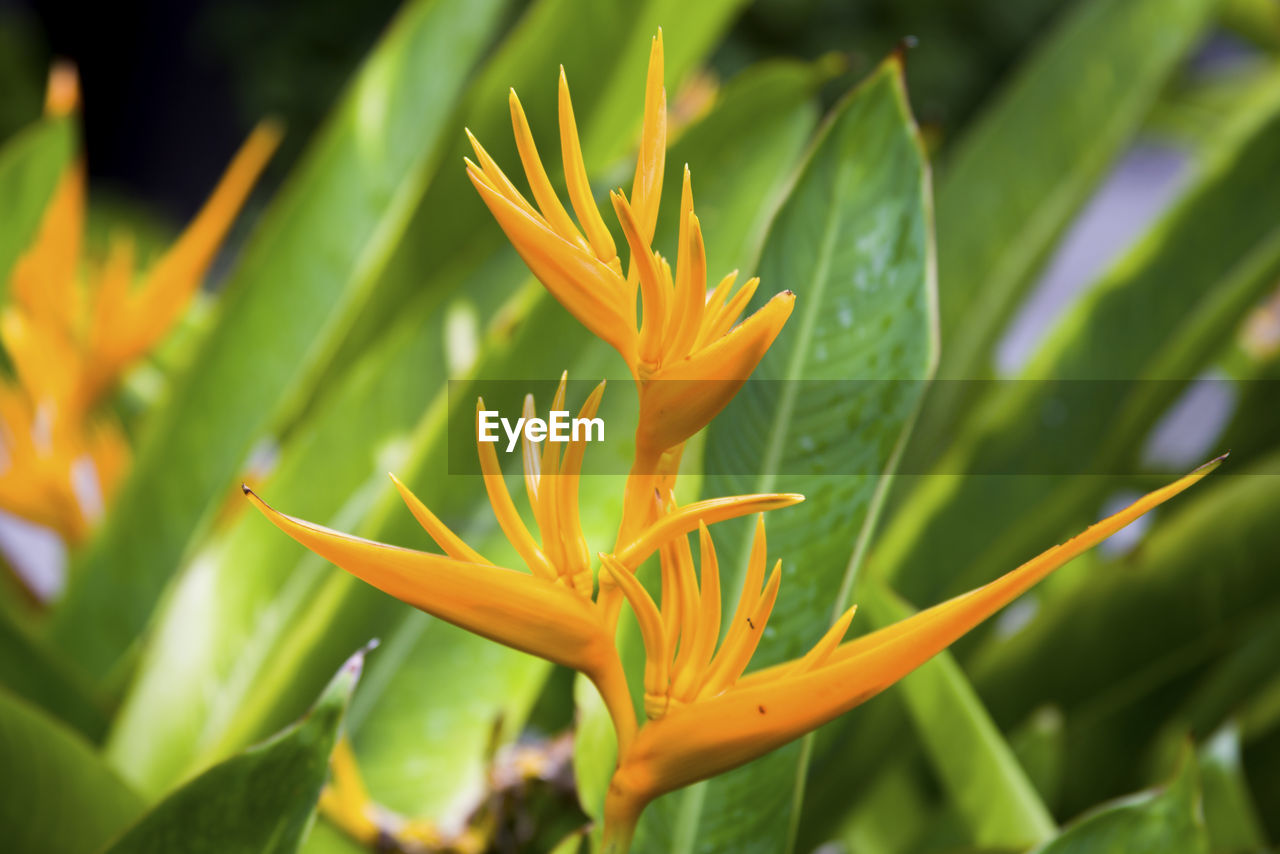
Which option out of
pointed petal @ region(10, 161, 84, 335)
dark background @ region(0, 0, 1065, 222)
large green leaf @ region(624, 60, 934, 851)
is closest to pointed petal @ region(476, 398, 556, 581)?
large green leaf @ region(624, 60, 934, 851)

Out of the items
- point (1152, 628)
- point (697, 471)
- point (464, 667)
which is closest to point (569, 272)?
point (697, 471)

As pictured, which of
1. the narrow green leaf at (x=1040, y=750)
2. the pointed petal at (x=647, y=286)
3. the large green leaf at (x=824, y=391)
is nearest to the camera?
the pointed petal at (x=647, y=286)

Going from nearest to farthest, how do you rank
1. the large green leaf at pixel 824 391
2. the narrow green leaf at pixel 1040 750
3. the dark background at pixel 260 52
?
the large green leaf at pixel 824 391, the narrow green leaf at pixel 1040 750, the dark background at pixel 260 52

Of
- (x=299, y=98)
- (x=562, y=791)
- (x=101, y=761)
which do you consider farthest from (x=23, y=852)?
(x=299, y=98)

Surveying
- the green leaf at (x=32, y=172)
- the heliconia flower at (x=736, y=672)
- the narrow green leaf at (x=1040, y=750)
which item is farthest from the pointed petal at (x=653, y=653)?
the green leaf at (x=32, y=172)

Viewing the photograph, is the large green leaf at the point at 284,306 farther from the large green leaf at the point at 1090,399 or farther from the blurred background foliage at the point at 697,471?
the large green leaf at the point at 1090,399

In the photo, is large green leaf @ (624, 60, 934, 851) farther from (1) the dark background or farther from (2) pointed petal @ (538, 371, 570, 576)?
(1) the dark background

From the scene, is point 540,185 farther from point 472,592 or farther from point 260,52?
point 260,52
